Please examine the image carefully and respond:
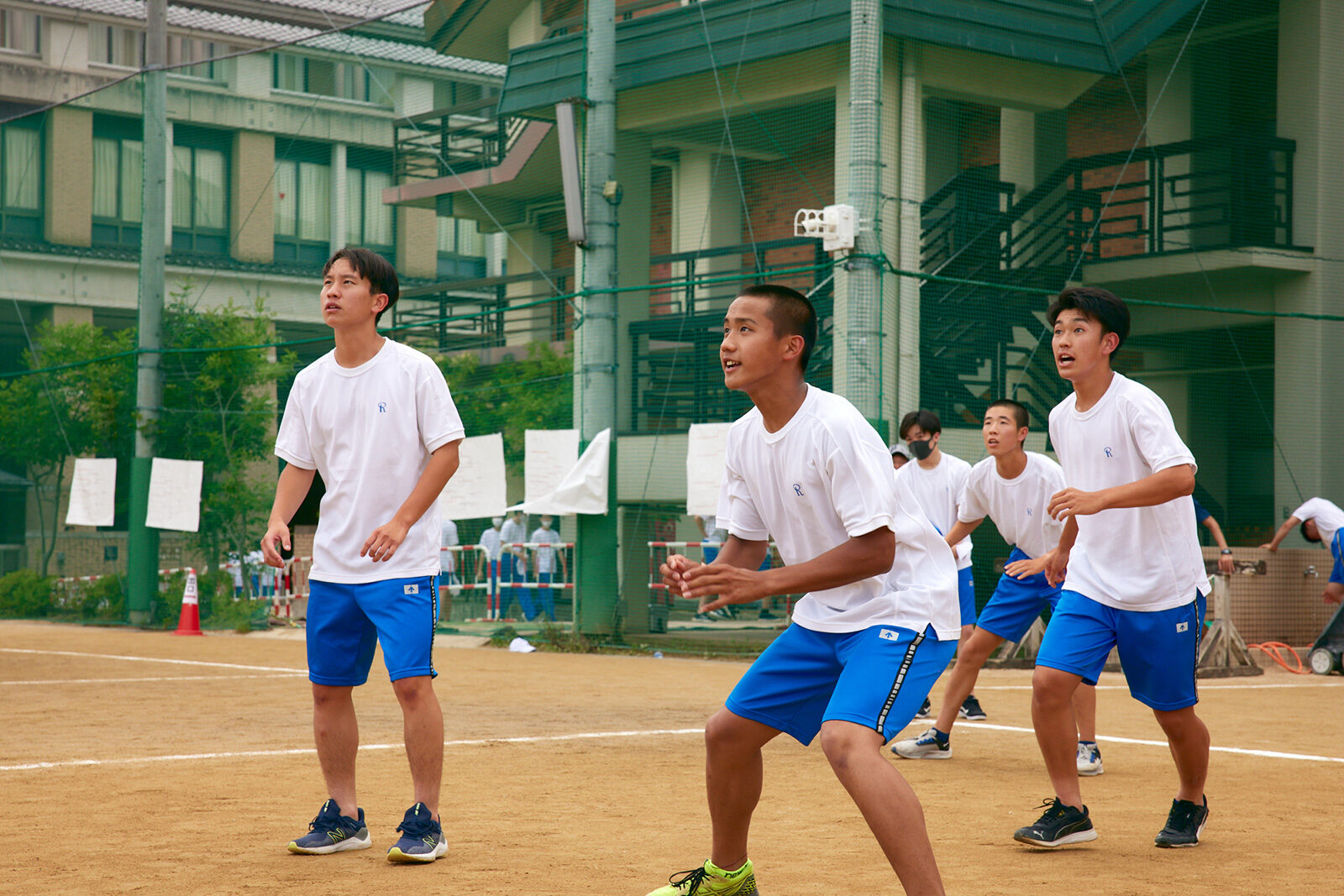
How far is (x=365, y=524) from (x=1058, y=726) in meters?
2.69

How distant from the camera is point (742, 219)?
17.6 metres

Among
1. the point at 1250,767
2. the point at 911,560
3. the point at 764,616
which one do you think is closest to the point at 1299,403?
the point at 764,616

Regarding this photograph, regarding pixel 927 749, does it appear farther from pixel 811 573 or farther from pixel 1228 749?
pixel 811 573

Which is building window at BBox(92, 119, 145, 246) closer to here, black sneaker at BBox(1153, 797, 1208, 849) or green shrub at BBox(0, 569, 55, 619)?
green shrub at BBox(0, 569, 55, 619)

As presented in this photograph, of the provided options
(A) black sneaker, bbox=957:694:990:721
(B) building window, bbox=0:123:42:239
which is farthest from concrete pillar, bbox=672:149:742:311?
(B) building window, bbox=0:123:42:239

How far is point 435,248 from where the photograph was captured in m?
21.7

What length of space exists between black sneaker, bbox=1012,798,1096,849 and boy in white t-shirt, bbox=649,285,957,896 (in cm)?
157

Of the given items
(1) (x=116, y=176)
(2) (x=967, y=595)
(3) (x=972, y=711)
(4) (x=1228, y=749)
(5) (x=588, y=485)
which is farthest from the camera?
(1) (x=116, y=176)

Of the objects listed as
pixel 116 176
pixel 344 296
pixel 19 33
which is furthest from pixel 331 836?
pixel 19 33

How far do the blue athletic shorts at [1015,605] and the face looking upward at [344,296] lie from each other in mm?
3784

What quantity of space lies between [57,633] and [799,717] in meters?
17.3

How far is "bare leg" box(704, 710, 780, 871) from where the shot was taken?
4.16 metres

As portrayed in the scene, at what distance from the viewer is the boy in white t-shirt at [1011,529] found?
7.40 m

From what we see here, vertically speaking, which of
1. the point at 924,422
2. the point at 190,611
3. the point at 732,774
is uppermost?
the point at 924,422
